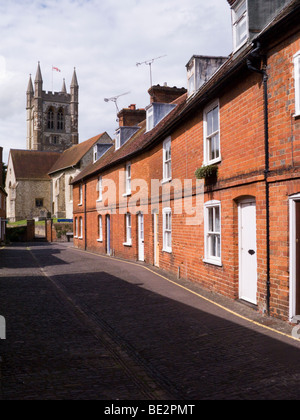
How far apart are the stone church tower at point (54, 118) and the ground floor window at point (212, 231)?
74.6m

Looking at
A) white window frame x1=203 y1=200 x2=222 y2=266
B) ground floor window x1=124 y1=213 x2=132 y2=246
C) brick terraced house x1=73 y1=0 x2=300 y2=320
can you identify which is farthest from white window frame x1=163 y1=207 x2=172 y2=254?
ground floor window x1=124 y1=213 x2=132 y2=246

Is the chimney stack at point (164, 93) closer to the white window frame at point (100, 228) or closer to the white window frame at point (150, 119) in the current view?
the white window frame at point (150, 119)

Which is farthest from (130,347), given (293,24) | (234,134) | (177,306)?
(293,24)

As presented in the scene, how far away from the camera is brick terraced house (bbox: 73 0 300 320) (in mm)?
7484

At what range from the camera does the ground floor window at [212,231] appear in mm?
10688

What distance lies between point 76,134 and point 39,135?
7469mm

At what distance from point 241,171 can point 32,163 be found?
58394 millimetres

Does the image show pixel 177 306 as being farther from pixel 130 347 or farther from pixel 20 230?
pixel 20 230

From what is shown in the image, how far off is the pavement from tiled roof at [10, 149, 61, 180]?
53384 mm

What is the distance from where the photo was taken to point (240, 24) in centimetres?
1056

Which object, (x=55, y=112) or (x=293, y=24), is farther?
(x=55, y=112)

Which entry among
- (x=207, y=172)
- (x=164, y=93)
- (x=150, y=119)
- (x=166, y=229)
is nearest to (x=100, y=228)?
(x=150, y=119)

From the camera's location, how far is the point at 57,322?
7.79 m

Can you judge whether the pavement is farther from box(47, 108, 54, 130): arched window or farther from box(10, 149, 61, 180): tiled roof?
box(47, 108, 54, 130): arched window
